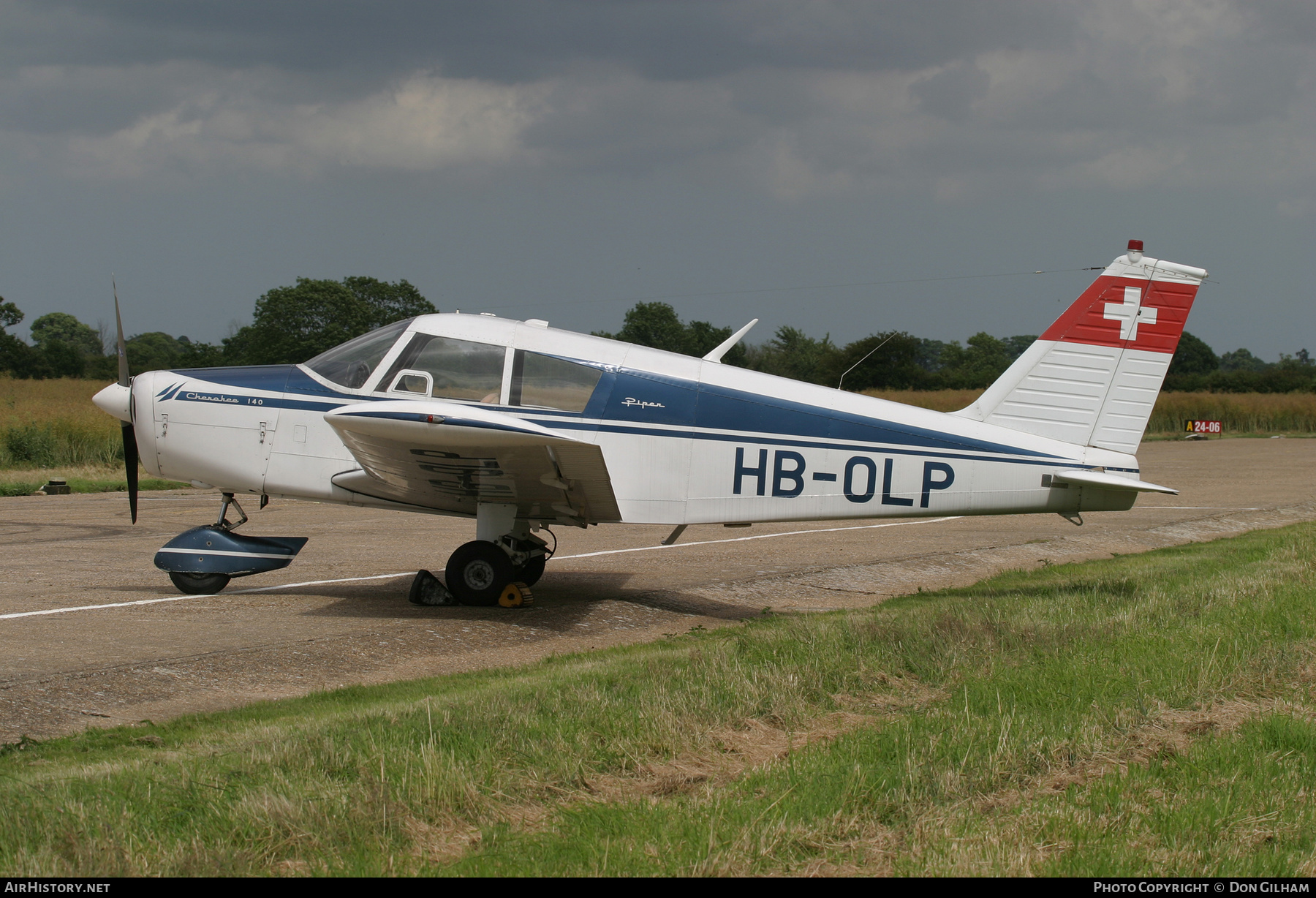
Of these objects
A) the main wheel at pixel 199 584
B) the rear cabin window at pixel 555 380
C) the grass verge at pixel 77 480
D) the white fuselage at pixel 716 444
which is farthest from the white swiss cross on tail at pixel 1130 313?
the grass verge at pixel 77 480

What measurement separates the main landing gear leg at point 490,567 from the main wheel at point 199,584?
85.6 inches

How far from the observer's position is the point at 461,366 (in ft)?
28.2

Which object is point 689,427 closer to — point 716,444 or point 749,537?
point 716,444

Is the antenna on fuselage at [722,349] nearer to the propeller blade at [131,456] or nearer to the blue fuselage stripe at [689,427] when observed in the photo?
the blue fuselage stripe at [689,427]

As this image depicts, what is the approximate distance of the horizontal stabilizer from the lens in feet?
28.5

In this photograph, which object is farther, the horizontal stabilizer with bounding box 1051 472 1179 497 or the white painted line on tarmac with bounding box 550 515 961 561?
the white painted line on tarmac with bounding box 550 515 961 561

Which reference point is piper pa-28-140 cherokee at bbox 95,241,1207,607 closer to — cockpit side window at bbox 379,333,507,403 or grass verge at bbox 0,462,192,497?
cockpit side window at bbox 379,333,507,403

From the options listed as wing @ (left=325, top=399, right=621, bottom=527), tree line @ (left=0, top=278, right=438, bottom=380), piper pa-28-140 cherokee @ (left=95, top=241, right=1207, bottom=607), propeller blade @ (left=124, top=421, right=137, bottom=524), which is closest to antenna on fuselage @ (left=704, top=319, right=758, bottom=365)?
piper pa-28-140 cherokee @ (left=95, top=241, right=1207, bottom=607)

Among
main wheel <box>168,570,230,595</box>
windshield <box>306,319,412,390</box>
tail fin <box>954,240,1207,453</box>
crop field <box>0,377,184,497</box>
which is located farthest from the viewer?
crop field <box>0,377,184,497</box>

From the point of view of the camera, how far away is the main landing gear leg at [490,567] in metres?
9.05

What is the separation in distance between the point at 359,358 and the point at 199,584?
261cm

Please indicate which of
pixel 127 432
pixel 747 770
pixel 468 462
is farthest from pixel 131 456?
pixel 747 770

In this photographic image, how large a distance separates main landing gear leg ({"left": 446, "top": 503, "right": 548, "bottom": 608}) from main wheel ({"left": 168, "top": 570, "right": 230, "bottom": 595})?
2.17 meters
